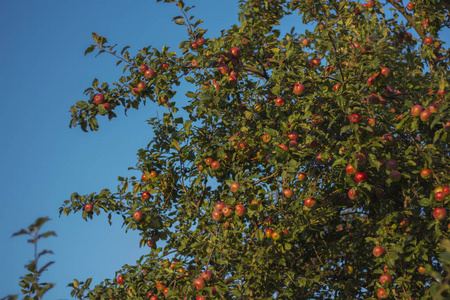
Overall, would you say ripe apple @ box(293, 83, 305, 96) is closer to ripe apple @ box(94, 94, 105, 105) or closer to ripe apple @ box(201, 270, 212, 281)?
ripe apple @ box(201, 270, 212, 281)

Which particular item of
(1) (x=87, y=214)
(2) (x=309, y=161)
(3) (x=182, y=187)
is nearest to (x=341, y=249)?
(2) (x=309, y=161)

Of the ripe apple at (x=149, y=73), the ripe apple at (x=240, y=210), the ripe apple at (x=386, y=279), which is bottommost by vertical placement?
the ripe apple at (x=386, y=279)

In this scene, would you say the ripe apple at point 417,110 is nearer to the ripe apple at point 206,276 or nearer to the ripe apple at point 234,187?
the ripe apple at point 234,187

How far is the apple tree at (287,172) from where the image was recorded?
4.68 metres

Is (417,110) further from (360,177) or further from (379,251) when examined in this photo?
(379,251)

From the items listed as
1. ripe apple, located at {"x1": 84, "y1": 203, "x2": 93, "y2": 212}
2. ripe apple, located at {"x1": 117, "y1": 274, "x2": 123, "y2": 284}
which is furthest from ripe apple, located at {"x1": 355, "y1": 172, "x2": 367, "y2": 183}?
ripe apple, located at {"x1": 84, "y1": 203, "x2": 93, "y2": 212}

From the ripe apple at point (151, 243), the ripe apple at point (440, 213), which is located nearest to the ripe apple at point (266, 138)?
the ripe apple at point (440, 213)

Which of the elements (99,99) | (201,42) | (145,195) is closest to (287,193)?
(145,195)

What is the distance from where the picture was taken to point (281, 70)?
5.23 m

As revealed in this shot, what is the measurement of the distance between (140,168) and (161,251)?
1.18 metres

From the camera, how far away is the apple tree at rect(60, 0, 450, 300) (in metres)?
4.68

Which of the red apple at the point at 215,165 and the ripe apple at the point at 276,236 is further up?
the red apple at the point at 215,165

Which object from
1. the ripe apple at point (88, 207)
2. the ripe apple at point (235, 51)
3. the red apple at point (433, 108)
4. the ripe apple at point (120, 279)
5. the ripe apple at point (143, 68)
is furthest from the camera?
the ripe apple at point (88, 207)

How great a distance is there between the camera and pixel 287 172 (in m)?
4.75
